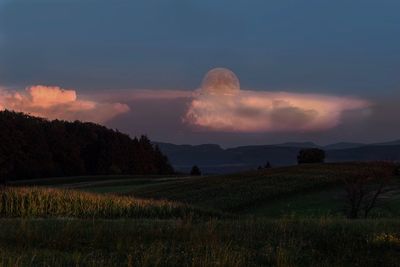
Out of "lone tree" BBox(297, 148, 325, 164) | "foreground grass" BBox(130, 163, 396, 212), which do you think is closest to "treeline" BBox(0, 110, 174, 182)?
"lone tree" BBox(297, 148, 325, 164)

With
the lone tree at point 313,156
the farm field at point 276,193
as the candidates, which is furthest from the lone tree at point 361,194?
the lone tree at point 313,156

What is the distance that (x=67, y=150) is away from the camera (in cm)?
11300

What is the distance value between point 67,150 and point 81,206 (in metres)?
84.8

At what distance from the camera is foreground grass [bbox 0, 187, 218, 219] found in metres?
28.5

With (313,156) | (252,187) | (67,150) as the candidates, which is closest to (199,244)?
(252,187)

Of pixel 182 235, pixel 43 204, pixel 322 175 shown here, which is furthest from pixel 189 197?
pixel 182 235

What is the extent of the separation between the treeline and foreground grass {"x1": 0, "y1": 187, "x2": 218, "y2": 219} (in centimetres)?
6667

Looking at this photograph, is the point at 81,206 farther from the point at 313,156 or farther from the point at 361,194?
the point at 313,156

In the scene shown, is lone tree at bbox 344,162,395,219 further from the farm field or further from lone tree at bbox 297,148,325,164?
lone tree at bbox 297,148,325,164

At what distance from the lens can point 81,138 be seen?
407 feet

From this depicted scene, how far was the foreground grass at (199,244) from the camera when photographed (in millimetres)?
11320

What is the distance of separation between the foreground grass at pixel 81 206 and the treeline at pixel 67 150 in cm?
6667

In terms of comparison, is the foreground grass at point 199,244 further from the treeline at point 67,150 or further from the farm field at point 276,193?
the treeline at point 67,150

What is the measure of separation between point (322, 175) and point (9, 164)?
208ft
